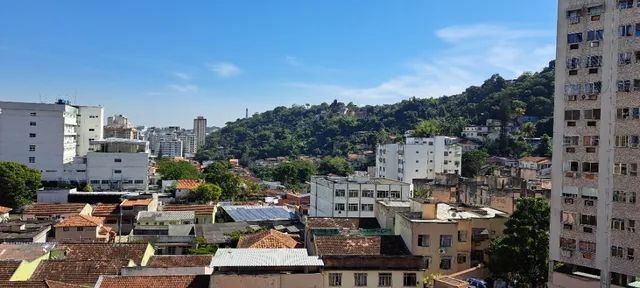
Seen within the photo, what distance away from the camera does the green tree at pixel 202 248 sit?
3271 centimetres

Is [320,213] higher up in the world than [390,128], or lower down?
lower down

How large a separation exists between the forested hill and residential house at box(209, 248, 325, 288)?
84.3m

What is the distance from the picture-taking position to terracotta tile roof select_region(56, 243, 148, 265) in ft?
90.7

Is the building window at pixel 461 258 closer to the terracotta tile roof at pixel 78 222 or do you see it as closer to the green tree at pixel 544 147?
the terracotta tile roof at pixel 78 222

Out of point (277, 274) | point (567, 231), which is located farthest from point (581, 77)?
point (277, 274)

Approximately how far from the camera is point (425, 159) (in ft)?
254

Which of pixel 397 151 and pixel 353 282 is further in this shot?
pixel 397 151

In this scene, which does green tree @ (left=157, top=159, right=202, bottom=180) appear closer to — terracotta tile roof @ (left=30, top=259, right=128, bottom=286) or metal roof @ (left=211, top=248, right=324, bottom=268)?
terracotta tile roof @ (left=30, top=259, right=128, bottom=286)

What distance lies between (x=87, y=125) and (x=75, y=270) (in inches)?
2151

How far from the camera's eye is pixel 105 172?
2472 inches

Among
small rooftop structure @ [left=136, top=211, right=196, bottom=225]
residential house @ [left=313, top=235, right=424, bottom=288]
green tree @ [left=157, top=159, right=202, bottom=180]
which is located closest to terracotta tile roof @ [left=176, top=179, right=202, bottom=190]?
green tree @ [left=157, top=159, right=202, bottom=180]

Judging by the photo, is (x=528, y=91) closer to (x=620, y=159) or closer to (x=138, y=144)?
(x=138, y=144)

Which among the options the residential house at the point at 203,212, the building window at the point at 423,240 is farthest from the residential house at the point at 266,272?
the residential house at the point at 203,212

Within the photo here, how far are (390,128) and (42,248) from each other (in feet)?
411
